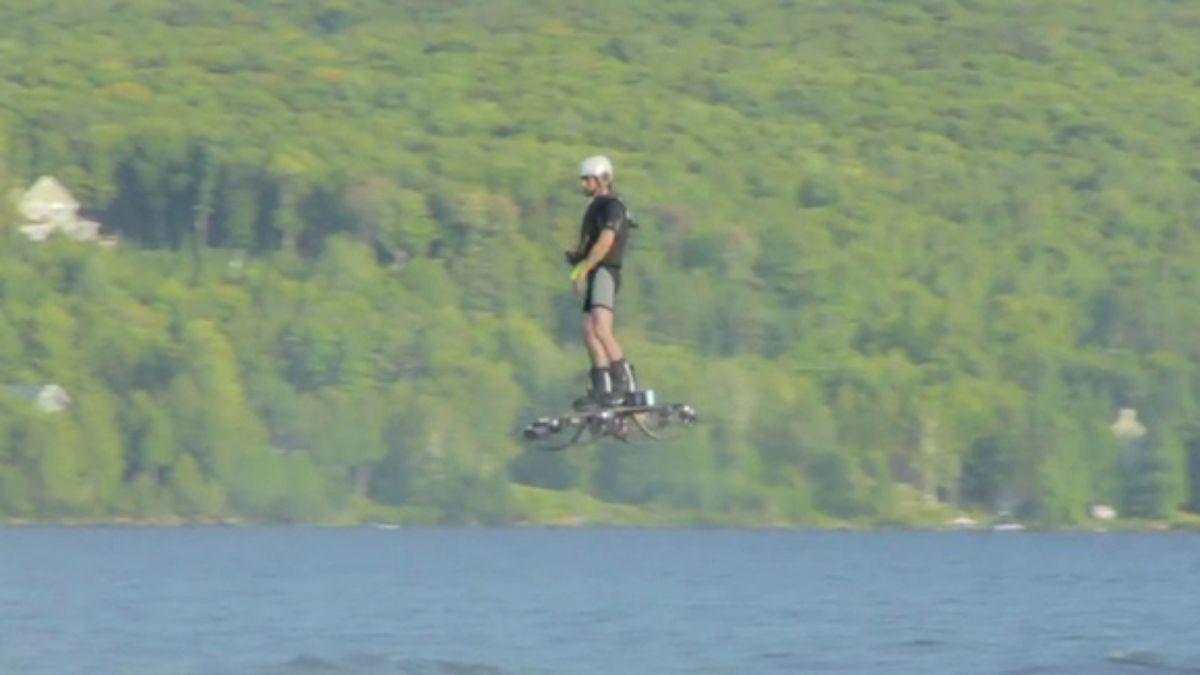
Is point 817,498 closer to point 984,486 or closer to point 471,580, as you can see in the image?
point 984,486

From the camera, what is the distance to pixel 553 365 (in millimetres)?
127250

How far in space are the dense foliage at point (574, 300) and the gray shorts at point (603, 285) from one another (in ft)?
314

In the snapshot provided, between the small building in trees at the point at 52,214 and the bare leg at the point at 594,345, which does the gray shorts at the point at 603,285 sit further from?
the small building in trees at the point at 52,214

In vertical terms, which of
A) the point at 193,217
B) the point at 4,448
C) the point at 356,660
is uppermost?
the point at 193,217

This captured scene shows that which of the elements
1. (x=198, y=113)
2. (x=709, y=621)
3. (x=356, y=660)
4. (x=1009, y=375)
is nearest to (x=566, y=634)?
(x=709, y=621)

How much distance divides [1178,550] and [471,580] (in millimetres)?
43504

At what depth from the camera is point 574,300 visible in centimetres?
13775

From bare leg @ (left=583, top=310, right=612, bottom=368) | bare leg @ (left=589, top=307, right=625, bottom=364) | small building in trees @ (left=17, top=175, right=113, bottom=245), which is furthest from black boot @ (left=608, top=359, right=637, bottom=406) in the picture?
small building in trees @ (left=17, top=175, right=113, bottom=245)

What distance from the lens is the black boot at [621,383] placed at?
90.4 feet

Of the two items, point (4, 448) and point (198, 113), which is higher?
point (198, 113)

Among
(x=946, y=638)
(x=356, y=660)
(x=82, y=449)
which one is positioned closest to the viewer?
(x=356, y=660)

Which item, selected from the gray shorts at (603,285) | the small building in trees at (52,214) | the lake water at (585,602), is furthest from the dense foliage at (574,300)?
the gray shorts at (603,285)

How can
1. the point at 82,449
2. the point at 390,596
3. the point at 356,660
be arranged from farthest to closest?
the point at 82,449 → the point at 390,596 → the point at 356,660

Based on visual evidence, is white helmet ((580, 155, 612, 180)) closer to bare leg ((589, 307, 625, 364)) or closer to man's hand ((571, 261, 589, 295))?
man's hand ((571, 261, 589, 295))
